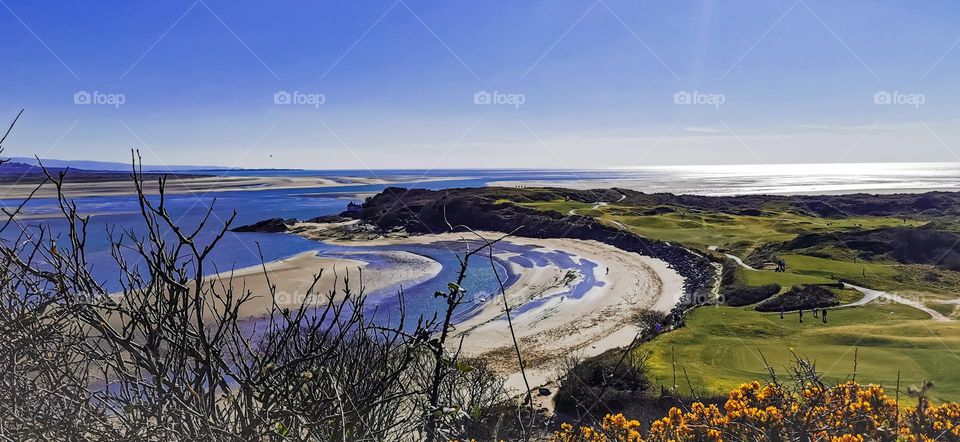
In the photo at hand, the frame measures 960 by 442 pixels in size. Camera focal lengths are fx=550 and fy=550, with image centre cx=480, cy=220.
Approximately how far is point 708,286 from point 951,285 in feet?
36.8

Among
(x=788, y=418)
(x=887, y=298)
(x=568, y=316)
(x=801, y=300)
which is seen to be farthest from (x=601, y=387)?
(x=887, y=298)

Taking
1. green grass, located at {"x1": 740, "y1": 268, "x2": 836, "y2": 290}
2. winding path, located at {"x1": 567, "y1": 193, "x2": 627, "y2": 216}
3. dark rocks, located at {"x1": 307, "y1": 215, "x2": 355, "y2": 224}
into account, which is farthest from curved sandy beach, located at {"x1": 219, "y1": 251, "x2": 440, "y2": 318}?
winding path, located at {"x1": 567, "y1": 193, "x2": 627, "y2": 216}

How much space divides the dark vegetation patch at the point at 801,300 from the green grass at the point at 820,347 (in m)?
1.40

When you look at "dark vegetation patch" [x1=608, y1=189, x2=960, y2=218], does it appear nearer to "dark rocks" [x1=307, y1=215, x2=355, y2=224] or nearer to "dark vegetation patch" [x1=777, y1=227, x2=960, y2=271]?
"dark vegetation patch" [x1=777, y1=227, x2=960, y2=271]

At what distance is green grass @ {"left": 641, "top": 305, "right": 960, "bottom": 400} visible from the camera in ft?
46.4

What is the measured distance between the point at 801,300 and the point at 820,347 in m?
8.93

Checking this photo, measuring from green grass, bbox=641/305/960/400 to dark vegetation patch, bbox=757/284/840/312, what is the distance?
1.40 meters

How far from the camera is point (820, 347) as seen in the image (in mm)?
17406

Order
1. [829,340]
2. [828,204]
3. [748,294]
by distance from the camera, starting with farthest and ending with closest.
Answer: [828,204] < [748,294] < [829,340]

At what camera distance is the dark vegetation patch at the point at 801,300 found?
24922mm

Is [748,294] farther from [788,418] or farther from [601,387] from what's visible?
[788,418]

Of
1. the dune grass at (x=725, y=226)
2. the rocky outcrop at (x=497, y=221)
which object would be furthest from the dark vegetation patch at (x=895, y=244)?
the rocky outcrop at (x=497, y=221)

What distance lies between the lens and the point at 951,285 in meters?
27.4

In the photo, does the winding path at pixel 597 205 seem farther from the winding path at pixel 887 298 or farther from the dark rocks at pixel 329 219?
the winding path at pixel 887 298
